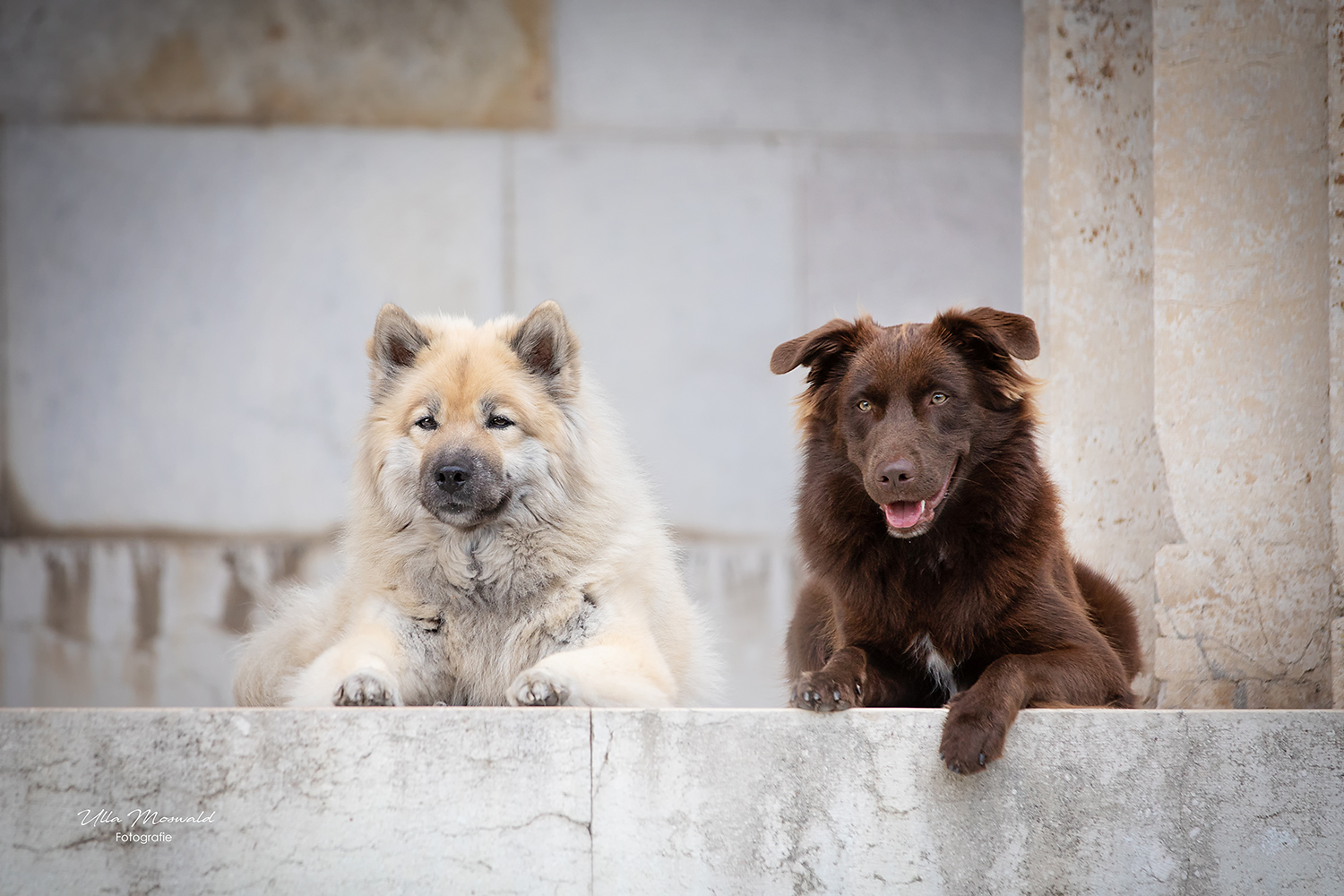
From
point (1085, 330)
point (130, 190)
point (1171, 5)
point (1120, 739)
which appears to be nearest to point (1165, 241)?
point (1085, 330)

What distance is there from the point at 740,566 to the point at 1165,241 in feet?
9.09

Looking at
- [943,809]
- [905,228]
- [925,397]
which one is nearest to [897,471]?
[925,397]

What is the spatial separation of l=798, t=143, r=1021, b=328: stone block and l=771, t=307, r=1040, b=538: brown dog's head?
8.84ft

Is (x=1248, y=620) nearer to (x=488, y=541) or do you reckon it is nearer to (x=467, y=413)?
(x=488, y=541)

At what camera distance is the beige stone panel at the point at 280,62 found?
17.7 ft

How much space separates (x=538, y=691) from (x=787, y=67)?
12.9 feet

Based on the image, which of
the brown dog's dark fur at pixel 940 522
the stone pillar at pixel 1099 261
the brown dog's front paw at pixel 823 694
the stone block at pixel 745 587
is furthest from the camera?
the stone block at pixel 745 587

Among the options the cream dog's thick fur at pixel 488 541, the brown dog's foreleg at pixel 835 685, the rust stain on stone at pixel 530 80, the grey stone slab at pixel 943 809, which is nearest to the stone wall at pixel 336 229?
the rust stain on stone at pixel 530 80

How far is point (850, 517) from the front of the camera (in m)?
2.80

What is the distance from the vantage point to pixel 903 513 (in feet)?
8.39

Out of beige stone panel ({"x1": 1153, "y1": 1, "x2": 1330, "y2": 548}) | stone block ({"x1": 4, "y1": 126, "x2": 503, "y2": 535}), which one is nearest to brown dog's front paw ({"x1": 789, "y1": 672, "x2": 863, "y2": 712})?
beige stone panel ({"x1": 1153, "y1": 1, "x2": 1330, "y2": 548})

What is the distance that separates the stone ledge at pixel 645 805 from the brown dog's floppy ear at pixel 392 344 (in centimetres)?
117

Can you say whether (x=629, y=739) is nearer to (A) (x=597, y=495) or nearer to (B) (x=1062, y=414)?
(A) (x=597, y=495)

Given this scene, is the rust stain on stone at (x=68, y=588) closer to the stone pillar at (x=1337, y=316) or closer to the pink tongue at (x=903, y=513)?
the pink tongue at (x=903, y=513)
